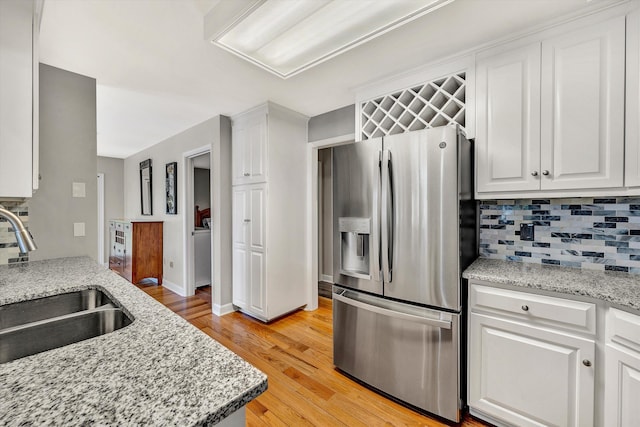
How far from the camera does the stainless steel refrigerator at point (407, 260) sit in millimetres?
1574

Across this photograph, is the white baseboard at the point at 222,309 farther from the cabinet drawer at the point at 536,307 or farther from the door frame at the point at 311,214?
the cabinet drawer at the point at 536,307

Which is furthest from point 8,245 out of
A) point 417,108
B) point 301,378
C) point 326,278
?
point 326,278

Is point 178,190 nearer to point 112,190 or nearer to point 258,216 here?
point 258,216

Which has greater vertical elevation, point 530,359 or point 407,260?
point 407,260

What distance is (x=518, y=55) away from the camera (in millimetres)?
1656

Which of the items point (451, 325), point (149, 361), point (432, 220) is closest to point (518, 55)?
point (432, 220)

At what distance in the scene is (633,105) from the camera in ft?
4.48

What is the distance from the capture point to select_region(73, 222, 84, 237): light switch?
2.11 m

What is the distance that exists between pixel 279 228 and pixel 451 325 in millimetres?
1919

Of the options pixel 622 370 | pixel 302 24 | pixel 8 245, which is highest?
pixel 302 24

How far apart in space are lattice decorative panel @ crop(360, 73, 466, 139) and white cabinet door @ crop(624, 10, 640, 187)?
757 mm

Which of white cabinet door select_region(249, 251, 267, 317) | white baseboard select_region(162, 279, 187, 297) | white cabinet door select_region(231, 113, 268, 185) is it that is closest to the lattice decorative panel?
white cabinet door select_region(231, 113, 268, 185)

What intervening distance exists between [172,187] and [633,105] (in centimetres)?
456

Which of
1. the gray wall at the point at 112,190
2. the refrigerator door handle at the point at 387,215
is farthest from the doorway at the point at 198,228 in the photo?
the refrigerator door handle at the point at 387,215
